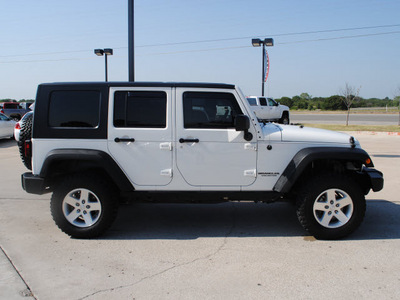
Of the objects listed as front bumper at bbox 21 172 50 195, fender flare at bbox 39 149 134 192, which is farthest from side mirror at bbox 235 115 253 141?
front bumper at bbox 21 172 50 195

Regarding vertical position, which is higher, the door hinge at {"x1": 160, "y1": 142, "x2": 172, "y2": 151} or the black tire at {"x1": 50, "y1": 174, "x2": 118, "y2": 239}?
the door hinge at {"x1": 160, "y1": 142, "x2": 172, "y2": 151}

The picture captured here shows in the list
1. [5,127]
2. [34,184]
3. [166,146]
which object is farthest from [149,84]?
[5,127]

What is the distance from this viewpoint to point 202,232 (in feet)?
16.4

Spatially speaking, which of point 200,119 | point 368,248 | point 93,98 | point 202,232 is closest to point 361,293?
→ point 368,248

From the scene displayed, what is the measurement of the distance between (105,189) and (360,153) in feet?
10.1

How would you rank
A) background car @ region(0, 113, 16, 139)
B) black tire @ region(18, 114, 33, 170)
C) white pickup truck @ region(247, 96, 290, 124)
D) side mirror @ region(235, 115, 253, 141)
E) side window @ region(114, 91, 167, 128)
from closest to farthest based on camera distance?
side mirror @ region(235, 115, 253, 141) → side window @ region(114, 91, 167, 128) → black tire @ region(18, 114, 33, 170) → background car @ region(0, 113, 16, 139) → white pickup truck @ region(247, 96, 290, 124)

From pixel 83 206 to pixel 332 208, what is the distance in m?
2.99

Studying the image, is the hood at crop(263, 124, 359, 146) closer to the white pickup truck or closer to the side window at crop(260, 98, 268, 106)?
the white pickup truck

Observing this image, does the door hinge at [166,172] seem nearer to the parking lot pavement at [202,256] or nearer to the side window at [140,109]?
the side window at [140,109]

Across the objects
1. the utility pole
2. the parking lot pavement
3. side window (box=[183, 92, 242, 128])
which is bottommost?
the parking lot pavement

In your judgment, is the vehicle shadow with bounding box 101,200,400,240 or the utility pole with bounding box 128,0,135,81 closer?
the vehicle shadow with bounding box 101,200,400,240

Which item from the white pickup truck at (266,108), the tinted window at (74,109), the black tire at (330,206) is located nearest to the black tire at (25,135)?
the tinted window at (74,109)

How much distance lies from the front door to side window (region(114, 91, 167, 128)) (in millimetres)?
209

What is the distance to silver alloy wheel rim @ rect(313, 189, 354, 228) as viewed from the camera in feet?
15.2
